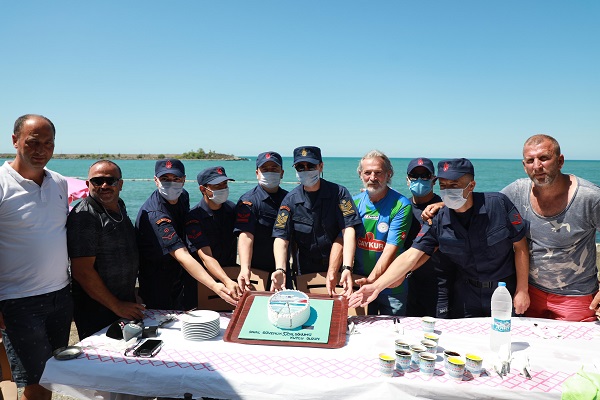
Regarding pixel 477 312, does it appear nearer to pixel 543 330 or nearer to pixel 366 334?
pixel 543 330

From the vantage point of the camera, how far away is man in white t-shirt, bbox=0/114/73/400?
2.88 meters

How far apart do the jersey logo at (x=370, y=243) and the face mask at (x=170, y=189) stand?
1864 millimetres

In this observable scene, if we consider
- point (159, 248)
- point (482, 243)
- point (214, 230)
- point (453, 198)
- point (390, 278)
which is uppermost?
point (453, 198)

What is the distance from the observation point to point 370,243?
390cm

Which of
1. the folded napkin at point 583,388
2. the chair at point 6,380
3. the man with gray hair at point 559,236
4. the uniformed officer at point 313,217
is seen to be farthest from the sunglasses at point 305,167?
the chair at point 6,380

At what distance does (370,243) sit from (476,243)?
1.07 m

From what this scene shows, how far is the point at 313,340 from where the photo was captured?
8.29 ft

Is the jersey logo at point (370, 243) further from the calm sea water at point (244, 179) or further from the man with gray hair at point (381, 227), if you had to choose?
the calm sea water at point (244, 179)

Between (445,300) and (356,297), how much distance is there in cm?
117

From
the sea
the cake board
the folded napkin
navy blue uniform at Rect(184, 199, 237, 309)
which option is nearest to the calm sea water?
the sea

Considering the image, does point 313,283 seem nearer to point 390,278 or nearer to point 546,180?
point 390,278

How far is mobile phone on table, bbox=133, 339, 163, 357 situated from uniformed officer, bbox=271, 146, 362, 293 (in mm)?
1434

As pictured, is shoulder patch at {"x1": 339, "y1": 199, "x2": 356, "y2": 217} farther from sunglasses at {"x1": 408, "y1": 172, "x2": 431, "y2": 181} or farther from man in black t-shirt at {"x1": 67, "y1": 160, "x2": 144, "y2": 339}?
man in black t-shirt at {"x1": 67, "y1": 160, "x2": 144, "y2": 339}

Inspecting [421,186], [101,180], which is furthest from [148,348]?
[421,186]
